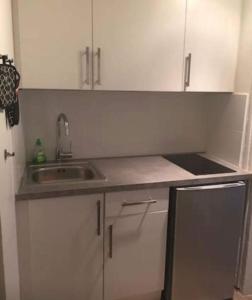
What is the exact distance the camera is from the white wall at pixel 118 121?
2131mm

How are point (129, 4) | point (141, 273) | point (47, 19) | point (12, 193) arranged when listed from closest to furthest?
point (12, 193) → point (47, 19) → point (129, 4) → point (141, 273)

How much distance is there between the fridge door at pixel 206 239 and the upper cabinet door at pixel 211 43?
714 mm

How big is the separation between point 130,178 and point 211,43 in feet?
3.38

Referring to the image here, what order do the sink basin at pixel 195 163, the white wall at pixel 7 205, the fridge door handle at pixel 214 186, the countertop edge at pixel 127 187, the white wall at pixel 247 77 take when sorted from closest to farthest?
1. the white wall at pixel 7 205
2. the countertop edge at pixel 127 187
3. the fridge door handle at pixel 214 186
4. the white wall at pixel 247 77
5. the sink basin at pixel 195 163

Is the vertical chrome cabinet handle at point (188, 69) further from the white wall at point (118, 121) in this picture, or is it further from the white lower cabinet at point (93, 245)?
the white lower cabinet at point (93, 245)

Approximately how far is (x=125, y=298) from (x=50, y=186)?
0.89 meters

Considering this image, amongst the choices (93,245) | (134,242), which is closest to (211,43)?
(134,242)

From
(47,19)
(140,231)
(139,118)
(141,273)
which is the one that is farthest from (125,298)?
(47,19)

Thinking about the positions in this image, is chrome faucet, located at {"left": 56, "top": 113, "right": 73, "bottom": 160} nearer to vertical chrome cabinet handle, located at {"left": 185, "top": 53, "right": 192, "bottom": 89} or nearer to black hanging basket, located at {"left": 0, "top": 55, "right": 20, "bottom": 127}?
black hanging basket, located at {"left": 0, "top": 55, "right": 20, "bottom": 127}

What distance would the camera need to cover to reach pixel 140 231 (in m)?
1.85

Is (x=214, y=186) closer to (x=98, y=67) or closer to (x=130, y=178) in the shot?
(x=130, y=178)

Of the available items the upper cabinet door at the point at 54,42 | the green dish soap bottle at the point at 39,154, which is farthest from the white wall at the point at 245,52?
the green dish soap bottle at the point at 39,154

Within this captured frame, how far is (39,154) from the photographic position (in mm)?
2121

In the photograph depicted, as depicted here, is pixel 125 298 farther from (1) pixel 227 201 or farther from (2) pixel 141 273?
(1) pixel 227 201
